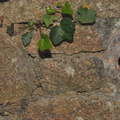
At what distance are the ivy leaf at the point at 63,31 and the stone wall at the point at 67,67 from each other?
0.23ft

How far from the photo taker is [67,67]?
50.1 inches

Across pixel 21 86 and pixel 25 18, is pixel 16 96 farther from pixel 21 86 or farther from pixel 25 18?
pixel 25 18

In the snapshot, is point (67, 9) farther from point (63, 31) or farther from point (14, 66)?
point (14, 66)

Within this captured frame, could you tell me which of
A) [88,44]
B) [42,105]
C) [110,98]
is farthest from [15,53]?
[110,98]

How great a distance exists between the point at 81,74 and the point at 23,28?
23.0 inches

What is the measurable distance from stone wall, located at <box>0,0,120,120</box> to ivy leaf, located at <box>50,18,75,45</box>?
0.07m

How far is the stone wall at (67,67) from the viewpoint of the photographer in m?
1.26

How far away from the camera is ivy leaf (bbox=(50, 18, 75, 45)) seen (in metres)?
1.19

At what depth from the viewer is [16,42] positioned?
1.30 metres

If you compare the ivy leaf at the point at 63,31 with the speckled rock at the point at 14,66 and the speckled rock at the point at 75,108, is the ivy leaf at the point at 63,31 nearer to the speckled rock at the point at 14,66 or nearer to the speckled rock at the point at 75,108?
the speckled rock at the point at 14,66

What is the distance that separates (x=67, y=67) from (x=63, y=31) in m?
0.28

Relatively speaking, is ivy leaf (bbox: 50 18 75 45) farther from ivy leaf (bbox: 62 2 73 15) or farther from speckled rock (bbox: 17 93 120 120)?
speckled rock (bbox: 17 93 120 120)

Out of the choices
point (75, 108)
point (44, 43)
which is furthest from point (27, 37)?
point (75, 108)

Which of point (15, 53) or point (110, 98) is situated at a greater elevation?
point (15, 53)
